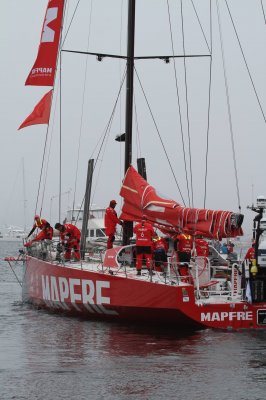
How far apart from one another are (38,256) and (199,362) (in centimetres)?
891

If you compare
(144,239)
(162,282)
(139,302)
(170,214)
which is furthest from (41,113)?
(162,282)

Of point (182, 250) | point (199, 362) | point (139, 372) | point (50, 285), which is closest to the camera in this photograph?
point (139, 372)

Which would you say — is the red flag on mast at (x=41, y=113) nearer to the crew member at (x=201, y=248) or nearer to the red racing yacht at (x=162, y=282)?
the red racing yacht at (x=162, y=282)

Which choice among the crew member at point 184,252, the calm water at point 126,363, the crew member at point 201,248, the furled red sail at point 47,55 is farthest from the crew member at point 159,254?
the furled red sail at point 47,55

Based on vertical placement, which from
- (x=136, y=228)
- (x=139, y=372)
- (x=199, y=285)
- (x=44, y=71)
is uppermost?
(x=44, y=71)

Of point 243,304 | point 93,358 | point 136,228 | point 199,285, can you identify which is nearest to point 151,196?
point 136,228

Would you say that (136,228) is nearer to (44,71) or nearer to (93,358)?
(93,358)

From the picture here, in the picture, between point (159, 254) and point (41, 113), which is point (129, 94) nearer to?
point (41, 113)

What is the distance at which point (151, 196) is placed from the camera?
1673 centimetres

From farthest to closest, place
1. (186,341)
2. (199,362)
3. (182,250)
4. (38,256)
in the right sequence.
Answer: (38,256) → (182,250) → (186,341) → (199,362)

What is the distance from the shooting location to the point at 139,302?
15406mm

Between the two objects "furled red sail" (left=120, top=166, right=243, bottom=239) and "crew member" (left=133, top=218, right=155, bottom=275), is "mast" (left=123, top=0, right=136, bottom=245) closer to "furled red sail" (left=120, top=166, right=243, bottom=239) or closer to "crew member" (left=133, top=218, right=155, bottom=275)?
"furled red sail" (left=120, top=166, right=243, bottom=239)

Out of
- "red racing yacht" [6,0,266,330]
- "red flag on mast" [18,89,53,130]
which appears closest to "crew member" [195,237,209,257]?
"red racing yacht" [6,0,266,330]

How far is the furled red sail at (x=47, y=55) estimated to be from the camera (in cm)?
2106
